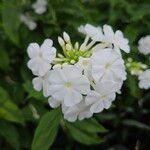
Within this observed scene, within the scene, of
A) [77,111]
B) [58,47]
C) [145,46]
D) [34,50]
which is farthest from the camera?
[58,47]

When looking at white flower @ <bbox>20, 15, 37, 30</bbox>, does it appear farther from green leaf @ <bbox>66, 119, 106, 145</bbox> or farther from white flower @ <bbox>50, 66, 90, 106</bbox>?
white flower @ <bbox>50, 66, 90, 106</bbox>

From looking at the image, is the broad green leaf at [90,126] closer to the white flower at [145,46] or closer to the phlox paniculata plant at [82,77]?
the phlox paniculata plant at [82,77]

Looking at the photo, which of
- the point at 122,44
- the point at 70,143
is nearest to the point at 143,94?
the point at 70,143

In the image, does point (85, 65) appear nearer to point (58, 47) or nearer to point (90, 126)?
point (90, 126)

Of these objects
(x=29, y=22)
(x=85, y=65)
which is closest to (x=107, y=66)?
(x=85, y=65)

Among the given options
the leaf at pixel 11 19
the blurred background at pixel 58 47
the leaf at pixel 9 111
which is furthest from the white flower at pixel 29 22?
the leaf at pixel 9 111

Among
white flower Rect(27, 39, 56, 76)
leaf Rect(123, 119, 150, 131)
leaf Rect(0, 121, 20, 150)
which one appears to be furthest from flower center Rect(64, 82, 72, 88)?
leaf Rect(123, 119, 150, 131)

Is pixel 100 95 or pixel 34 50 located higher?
pixel 34 50
